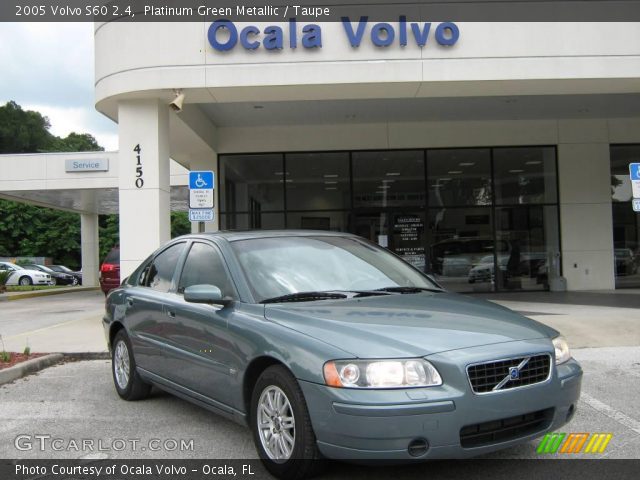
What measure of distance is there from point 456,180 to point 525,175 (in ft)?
6.49

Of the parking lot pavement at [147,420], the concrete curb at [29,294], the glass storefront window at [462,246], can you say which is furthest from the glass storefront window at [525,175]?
the concrete curb at [29,294]

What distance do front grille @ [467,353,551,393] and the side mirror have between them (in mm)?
1766

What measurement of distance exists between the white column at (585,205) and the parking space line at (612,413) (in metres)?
11.6

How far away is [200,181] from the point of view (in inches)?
390

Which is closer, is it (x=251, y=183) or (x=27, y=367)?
(x=27, y=367)

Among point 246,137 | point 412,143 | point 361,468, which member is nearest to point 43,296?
point 246,137

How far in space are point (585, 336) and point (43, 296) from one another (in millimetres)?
19945

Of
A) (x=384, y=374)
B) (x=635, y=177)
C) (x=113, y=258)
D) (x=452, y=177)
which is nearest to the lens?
(x=384, y=374)

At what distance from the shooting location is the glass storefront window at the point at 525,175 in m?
16.7

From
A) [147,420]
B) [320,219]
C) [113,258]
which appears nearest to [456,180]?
[320,219]

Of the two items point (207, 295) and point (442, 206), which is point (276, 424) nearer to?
point (207, 295)

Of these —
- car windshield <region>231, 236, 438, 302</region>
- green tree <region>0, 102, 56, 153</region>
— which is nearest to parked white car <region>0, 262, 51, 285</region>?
car windshield <region>231, 236, 438, 302</region>

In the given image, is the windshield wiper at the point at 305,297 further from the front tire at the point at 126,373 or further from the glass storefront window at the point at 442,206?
the glass storefront window at the point at 442,206

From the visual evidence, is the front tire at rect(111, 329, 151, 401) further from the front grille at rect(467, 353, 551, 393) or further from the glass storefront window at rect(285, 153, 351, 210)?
the glass storefront window at rect(285, 153, 351, 210)
